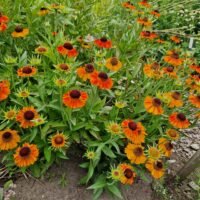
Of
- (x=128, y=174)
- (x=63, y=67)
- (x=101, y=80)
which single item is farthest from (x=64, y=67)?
(x=128, y=174)

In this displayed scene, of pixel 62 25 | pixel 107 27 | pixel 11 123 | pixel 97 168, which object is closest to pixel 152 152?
pixel 97 168

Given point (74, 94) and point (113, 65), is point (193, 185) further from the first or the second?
point (74, 94)

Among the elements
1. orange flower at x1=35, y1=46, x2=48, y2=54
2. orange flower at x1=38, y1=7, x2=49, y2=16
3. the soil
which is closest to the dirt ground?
the soil

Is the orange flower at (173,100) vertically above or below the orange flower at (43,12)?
below

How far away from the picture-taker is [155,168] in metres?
1.63

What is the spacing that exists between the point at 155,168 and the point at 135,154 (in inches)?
4.5

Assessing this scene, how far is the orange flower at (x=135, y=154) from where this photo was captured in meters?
1.61

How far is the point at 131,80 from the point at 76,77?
361 millimetres

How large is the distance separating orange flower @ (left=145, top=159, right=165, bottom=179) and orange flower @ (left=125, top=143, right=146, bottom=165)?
48 millimetres

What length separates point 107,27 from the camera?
260 cm

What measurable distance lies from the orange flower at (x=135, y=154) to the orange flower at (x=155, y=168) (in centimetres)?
5

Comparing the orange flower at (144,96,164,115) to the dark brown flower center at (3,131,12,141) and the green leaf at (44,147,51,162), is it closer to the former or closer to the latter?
the green leaf at (44,147,51,162)

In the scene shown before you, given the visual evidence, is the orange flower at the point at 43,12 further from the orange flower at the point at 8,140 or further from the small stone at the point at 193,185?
the small stone at the point at 193,185

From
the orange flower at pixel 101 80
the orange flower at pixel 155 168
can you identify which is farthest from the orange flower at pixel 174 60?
the orange flower at pixel 155 168
